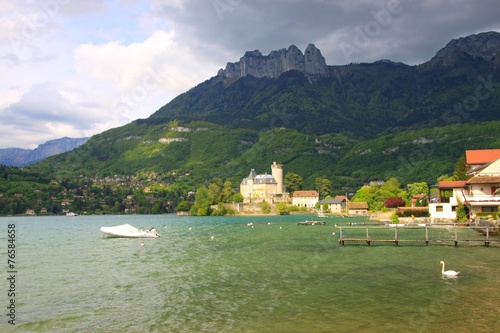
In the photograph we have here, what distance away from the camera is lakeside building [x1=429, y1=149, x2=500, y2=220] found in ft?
185

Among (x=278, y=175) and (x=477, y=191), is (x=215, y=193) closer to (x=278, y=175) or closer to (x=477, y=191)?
(x=278, y=175)

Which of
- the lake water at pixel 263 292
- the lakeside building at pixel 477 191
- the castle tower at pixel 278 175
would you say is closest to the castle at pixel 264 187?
the castle tower at pixel 278 175

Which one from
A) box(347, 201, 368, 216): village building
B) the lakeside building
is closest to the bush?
the lakeside building

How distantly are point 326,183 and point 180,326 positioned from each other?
151586mm

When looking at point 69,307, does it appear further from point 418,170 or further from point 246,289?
point 418,170

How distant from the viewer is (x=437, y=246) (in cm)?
4091

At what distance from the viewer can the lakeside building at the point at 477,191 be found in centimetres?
5634

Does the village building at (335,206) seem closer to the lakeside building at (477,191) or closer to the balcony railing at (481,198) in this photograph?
the lakeside building at (477,191)

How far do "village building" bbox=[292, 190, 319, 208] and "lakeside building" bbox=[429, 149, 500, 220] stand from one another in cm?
8270

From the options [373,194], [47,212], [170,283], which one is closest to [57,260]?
[170,283]

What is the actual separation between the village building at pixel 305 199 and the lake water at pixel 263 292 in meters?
116

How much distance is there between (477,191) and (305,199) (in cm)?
9793

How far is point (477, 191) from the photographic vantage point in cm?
5859

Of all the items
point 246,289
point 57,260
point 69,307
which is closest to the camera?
point 69,307
